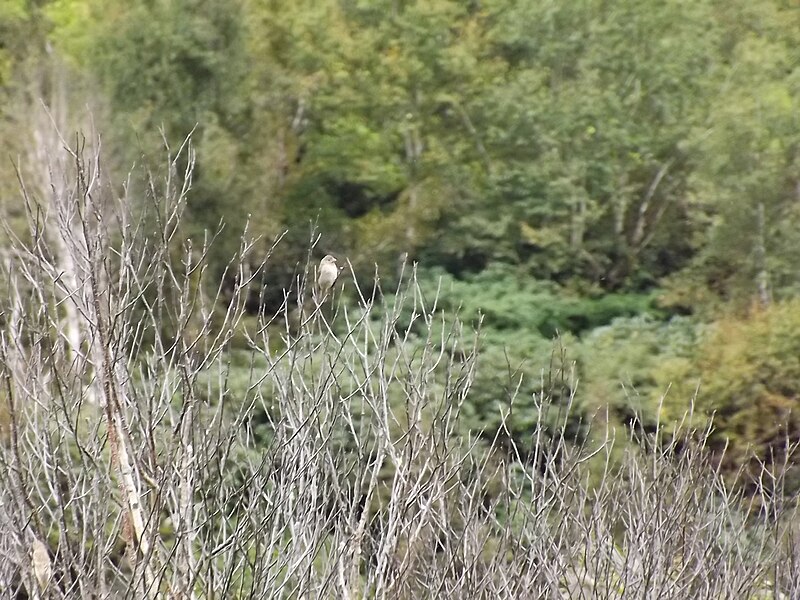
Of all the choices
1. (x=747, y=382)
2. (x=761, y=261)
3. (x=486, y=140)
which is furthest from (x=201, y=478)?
(x=486, y=140)

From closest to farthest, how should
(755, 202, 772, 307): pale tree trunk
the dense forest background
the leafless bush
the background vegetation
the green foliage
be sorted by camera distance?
the leafless bush
the green foliage
the background vegetation
the dense forest background
(755, 202, 772, 307): pale tree trunk

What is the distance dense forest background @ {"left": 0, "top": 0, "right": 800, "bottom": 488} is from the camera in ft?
45.9

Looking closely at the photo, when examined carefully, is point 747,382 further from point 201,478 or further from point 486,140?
point 201,478

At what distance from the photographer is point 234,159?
14.5m

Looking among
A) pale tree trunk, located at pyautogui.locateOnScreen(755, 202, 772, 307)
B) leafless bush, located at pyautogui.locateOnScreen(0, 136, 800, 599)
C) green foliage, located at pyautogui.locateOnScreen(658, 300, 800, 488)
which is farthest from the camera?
pale tree trunk, located at pyautogui.locateOnScreen(755, 202, 772, 307)

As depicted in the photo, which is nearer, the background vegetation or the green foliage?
the green foliage

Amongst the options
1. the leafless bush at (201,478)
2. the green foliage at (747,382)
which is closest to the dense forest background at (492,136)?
the green foliage at (747,382)

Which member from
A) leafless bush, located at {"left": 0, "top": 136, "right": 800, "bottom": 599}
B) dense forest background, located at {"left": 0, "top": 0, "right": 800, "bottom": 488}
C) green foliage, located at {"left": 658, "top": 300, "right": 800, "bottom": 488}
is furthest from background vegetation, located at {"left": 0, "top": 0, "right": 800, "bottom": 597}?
leafless bush, located at {"left": 0, "top": 136, "right": 800, "bottom": 599}

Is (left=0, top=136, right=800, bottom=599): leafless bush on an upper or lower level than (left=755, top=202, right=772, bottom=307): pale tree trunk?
upper

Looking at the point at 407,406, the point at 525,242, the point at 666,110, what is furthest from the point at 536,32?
the point at 407,406

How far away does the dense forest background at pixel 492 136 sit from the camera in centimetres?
1398

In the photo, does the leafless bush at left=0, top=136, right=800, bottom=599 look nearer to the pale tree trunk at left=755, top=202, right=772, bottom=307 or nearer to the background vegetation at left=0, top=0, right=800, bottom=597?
the background vegetation at left=0, top=0, right=800, bottom=597

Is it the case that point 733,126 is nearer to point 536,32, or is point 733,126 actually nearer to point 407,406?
point 536,32

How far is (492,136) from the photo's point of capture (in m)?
17.4
